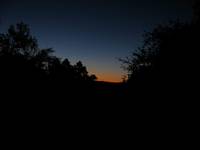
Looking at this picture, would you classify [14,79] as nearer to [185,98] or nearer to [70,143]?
[70,143]

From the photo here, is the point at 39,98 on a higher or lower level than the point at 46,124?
higher

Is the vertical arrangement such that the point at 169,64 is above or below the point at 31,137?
above

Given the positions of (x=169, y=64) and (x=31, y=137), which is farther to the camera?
(x=169, y=64)

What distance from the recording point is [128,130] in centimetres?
1608

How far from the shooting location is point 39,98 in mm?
19828

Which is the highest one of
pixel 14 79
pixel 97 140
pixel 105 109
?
pixel 14 79

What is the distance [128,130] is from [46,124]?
18.6 feet

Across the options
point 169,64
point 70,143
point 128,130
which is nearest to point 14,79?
point 70,143

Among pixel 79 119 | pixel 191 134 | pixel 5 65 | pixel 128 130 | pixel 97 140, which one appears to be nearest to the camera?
pixel 191 134

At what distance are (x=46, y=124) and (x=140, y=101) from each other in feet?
24.7

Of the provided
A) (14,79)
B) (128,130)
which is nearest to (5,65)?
(14,79)

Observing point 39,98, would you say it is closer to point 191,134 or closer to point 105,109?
point 105,109

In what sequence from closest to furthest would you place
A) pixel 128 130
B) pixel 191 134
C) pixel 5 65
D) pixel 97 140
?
pixel 191 134 → pixel 97 140 → pixel 128 130 → pixel 5 65

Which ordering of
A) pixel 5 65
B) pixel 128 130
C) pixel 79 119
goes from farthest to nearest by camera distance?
pixel 5 65 → pixel 79 119 → pixel 128 130
